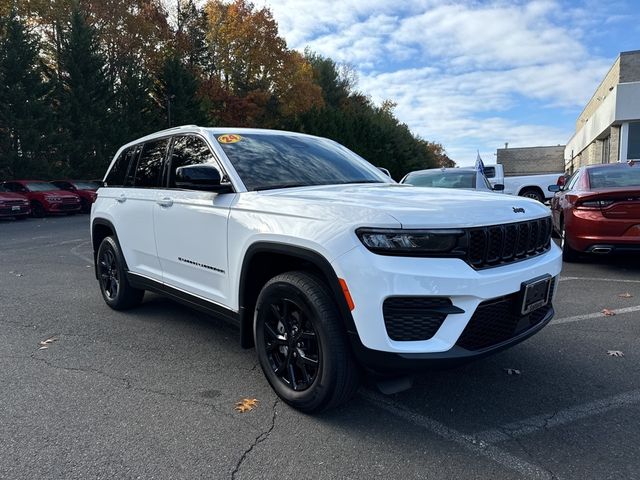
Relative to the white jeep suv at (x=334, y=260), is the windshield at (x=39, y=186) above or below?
above

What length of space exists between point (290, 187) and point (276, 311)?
0.95 meters

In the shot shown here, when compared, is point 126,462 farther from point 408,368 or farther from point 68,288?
point 68,288

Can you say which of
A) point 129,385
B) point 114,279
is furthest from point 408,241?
point 114,279

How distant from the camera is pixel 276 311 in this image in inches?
125

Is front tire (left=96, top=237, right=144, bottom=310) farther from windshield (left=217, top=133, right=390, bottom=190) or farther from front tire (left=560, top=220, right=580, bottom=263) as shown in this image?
front tire (left=560, top=220, right=580, bottom=263)

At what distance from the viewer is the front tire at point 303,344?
2.76 meters

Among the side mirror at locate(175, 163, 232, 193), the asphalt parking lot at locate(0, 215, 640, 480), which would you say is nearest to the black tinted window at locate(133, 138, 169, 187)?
the side mirror at locate(175, 163, 232, 193)

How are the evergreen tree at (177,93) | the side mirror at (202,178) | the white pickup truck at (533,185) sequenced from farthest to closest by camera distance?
the evergreen tree at (177,93) → the white pickup truck at (533,185) → the side mirror at (202,178)

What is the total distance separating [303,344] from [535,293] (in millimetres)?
1441

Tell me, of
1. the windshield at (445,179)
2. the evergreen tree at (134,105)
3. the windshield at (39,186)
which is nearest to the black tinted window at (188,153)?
the windshield at (445,179)

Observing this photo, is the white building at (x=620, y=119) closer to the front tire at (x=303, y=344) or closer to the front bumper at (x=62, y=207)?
the front tire at (x=303, y=344)

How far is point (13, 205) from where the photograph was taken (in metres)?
19.4

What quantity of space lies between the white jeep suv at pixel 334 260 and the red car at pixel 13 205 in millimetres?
18057

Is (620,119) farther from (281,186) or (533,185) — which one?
(281,186)
